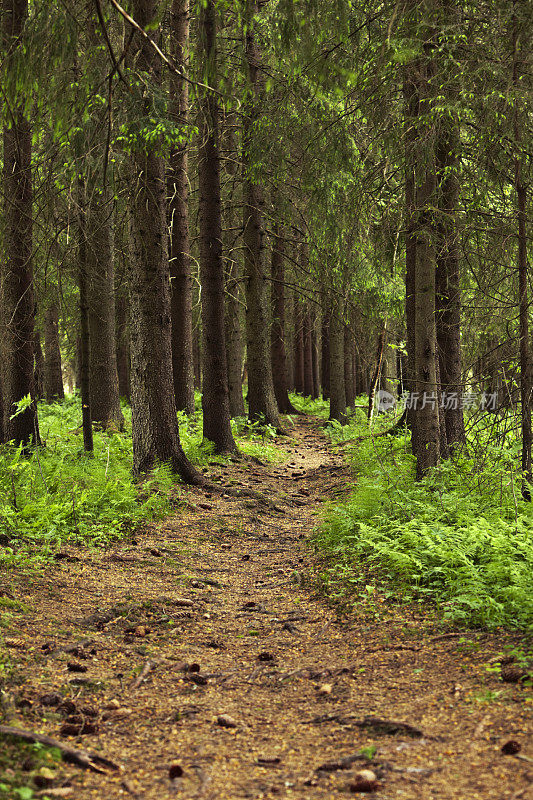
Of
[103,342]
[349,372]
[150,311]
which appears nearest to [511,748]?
[150,311]

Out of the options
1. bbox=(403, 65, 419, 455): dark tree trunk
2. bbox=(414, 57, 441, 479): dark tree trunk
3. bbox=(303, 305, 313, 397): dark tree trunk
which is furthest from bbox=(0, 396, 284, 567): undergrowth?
bbox=(303, 305, 313, 397): dark tree trunk

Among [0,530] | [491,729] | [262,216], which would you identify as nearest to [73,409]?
[262,216]

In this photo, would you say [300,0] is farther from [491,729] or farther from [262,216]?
[262,216]

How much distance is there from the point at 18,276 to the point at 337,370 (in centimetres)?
1077

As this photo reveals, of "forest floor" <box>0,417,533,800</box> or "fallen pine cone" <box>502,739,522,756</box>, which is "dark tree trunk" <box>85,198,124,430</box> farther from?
"fallen pine cone" <box>502,739,522,756</box>

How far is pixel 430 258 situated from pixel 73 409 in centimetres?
1356

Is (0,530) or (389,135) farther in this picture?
(389,135)

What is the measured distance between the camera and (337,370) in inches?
740

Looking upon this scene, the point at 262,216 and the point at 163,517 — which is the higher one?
the point at 262,216

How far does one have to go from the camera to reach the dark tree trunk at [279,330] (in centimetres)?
1864

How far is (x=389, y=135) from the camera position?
26.4 feet

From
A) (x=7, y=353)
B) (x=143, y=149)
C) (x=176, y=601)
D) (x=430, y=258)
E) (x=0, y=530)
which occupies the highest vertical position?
(x=143, y=149)

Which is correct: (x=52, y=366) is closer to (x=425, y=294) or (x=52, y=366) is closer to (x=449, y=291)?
(x=449, y=291)

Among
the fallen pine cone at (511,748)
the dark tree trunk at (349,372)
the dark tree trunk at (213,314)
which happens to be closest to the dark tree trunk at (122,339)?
the dark tree trunk at (213,314)
